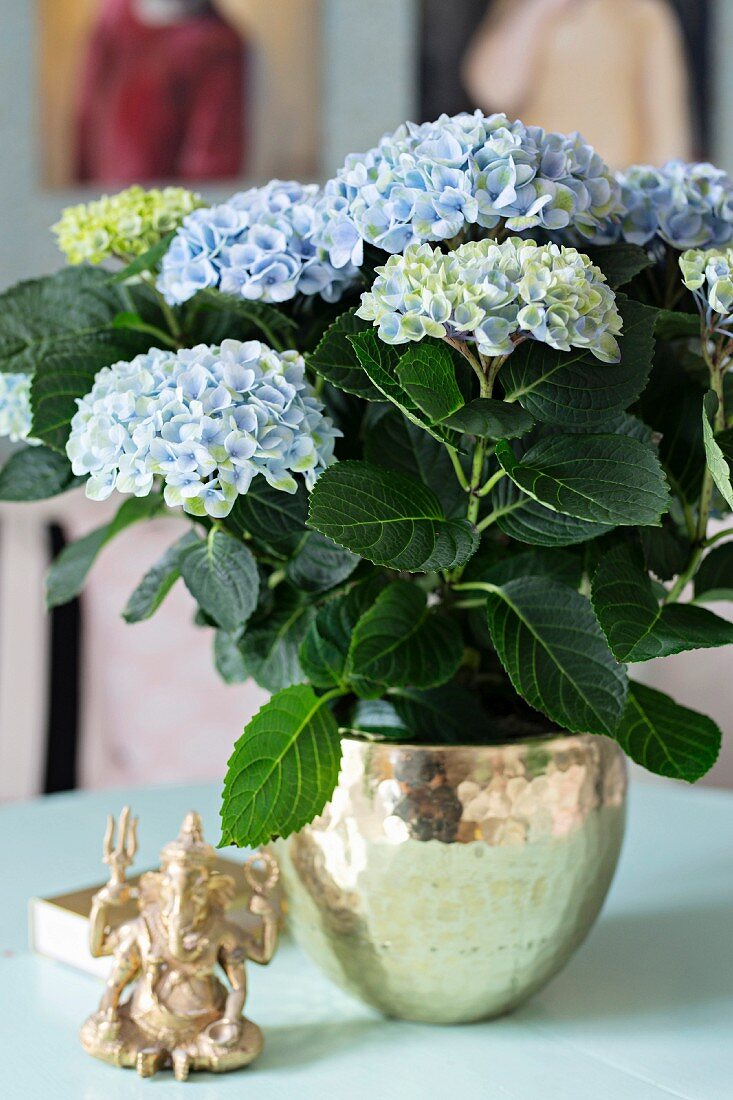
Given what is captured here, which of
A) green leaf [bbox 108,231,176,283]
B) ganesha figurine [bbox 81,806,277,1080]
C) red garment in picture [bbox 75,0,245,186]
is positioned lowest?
ganesha figurine [bbox 81,806,277,1080]

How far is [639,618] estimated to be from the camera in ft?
1.55

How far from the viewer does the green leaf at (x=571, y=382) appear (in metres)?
0.46

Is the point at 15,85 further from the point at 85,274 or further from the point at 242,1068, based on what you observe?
the point at 242,1068

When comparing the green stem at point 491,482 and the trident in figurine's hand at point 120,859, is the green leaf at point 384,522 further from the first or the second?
the trident in figurine's hand at point 120,859

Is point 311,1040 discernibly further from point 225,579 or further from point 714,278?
point 714,278

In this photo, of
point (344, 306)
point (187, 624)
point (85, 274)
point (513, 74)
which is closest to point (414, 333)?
point (344, 306)

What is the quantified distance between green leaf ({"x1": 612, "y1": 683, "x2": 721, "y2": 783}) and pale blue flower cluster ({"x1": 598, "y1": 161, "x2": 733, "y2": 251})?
203 millimetres

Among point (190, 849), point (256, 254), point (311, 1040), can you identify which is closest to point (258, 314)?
point (256, 254)

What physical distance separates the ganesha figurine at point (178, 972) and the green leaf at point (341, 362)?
22cm

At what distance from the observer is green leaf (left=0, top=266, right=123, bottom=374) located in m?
0.58

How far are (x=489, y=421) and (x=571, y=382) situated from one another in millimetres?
45

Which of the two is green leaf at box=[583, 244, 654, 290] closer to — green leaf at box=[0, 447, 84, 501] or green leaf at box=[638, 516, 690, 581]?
green leaf at box=[638, 516, 690, 581]

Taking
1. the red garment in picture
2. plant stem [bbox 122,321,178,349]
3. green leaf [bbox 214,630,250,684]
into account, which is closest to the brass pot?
green leaf [bbox 214,630,250,684]

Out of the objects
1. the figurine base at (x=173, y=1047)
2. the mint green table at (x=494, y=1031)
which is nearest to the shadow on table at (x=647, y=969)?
the mint green table at (x=494, y=1031)
